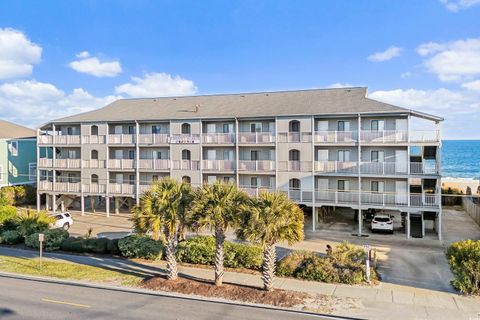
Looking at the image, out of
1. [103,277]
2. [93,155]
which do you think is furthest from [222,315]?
[93,155]

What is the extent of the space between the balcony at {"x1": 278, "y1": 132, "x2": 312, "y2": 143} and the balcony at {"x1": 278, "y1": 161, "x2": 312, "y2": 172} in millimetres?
1864

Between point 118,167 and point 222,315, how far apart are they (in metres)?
27.4

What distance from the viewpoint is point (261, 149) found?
35906 millimetres

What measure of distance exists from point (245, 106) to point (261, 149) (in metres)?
4.70

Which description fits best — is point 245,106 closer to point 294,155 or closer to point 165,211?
point 294,155

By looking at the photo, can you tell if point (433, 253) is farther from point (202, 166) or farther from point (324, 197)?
point (202, 166)

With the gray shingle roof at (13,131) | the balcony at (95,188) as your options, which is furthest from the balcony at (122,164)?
the gray shingle roof at (13,131)

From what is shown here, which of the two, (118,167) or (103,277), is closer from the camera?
(103,277)

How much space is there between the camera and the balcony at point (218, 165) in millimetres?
35531

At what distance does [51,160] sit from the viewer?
42062 mm

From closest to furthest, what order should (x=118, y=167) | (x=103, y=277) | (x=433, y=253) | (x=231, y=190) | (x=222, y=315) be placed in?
(x=222, y=315) < (x=231, y=190) < (x=103, y=277) < (x=433, y=253) < (x=118, y=167)

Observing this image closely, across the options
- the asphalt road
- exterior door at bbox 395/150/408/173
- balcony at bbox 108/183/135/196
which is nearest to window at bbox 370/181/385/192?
exterior door at bbox 395/150/408/173

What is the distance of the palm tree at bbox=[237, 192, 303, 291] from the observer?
1648cm

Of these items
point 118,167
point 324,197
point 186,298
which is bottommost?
point 186,298
